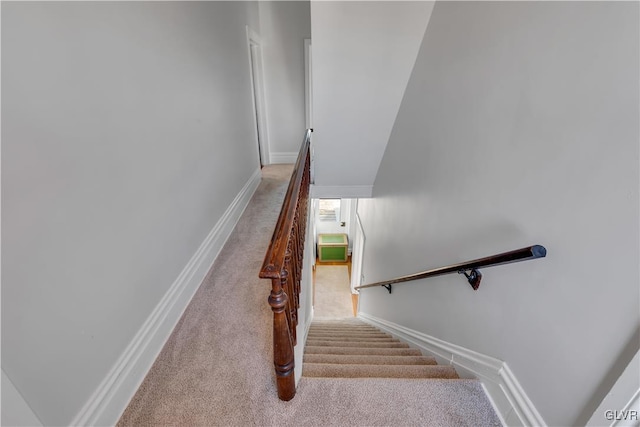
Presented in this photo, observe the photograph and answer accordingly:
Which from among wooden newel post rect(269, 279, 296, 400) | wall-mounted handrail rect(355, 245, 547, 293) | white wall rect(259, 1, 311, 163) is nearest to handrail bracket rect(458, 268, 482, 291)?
wall-mounted handrail rect(355, 245, 547, 293)

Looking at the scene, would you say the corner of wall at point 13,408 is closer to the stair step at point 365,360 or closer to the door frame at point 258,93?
the stair step at point 365,360

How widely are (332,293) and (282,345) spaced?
237 inches

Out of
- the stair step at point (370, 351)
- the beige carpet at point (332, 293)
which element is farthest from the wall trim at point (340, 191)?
the beige carpet at point (332, 293)

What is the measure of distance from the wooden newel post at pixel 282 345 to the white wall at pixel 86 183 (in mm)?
795

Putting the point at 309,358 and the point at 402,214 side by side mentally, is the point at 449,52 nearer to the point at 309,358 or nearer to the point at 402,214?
the point at 402,214

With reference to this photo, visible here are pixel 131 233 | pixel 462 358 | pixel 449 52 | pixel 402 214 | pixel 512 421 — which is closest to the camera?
pixel 512 421

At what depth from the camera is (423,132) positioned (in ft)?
7.39

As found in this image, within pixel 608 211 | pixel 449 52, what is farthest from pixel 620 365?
pixel 449 52

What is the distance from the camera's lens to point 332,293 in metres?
6.95

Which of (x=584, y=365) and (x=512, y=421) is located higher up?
(x=584, y=365)

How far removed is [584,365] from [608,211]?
498 millimetres

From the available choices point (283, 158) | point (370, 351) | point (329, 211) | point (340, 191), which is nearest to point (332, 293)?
point (329, 211)

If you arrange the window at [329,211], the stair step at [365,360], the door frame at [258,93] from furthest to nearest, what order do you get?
the window at [329,211], the door frame at [258,93], the stair step at [365,360]

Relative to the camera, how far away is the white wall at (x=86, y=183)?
2.88 ft
